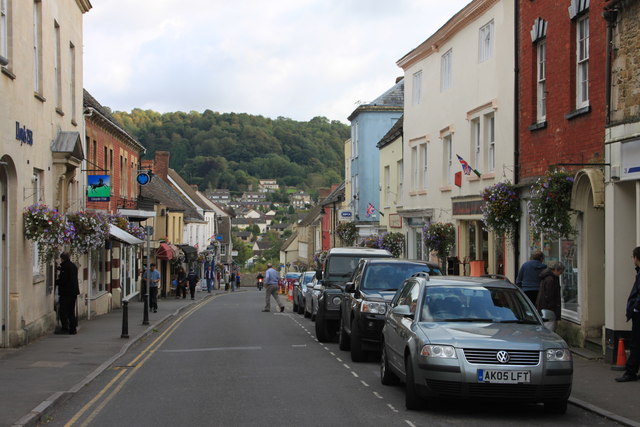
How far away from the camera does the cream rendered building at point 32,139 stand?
15922 mm

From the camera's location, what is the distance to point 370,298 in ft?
47.9

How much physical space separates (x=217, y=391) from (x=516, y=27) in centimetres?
1295

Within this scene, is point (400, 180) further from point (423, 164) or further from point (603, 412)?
point (603, 412)

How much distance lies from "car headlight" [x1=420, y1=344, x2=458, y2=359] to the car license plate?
0.36 m

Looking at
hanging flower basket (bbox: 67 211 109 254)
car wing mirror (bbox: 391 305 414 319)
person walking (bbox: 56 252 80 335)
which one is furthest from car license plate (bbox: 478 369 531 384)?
person walking (bbox: 56 252 80 335)

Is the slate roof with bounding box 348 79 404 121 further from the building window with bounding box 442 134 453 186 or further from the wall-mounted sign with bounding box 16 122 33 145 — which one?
the wall-mounted sign with bounding box 16 122 33 145

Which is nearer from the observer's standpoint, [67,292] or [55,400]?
[55,400]

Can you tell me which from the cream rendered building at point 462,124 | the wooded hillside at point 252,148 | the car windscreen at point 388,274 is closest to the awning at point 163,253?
→ the cream rendered building at point 462,124

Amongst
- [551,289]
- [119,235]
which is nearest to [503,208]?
[551,289]

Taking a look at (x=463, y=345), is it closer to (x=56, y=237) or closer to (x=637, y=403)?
(x=637, y=403)

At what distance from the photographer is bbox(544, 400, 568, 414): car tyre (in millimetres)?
9320

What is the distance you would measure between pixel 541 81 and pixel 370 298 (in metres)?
7.34

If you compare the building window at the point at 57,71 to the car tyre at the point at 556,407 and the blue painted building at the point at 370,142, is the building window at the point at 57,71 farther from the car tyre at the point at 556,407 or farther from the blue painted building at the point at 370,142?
the blue painted building at the point at 370,142

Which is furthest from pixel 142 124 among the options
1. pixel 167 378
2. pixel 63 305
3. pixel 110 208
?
pixel 167 378
